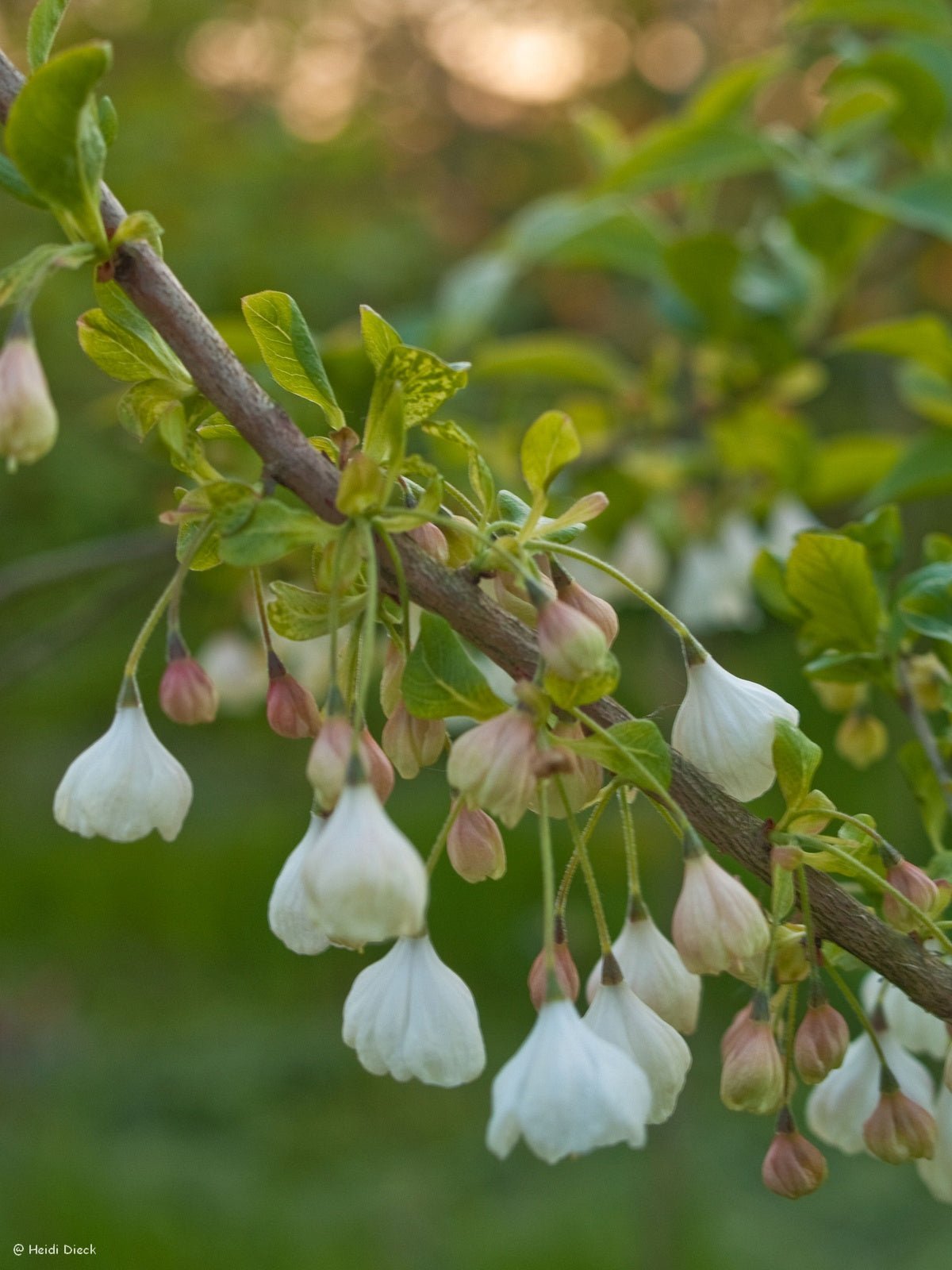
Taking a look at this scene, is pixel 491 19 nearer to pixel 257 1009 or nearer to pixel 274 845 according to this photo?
pixel 274 845

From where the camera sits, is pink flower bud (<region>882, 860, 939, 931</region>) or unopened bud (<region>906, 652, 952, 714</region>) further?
unopened bud (<region>906, 652, 952, 714</region>)

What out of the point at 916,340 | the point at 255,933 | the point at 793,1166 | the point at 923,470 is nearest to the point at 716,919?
the point at 793,1166

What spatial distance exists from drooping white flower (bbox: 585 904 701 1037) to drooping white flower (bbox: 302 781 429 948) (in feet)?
0.50

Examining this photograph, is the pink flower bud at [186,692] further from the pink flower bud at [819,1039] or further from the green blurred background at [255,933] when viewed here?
the green blurred background at [255,933]

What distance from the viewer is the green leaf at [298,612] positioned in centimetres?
53

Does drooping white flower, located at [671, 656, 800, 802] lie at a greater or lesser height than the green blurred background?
greater

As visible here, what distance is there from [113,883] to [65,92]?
470 centimetres

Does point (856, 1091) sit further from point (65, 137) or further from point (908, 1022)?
point (65, 137)

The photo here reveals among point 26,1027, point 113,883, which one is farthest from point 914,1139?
point 113,883

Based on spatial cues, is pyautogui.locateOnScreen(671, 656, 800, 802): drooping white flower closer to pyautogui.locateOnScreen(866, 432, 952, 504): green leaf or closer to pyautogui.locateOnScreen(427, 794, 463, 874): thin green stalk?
pyautogui.locateOnScreen(427, 794, 463, 874): thin green stalk

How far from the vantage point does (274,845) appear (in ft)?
15.9

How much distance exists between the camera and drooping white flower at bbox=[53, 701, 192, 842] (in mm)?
567

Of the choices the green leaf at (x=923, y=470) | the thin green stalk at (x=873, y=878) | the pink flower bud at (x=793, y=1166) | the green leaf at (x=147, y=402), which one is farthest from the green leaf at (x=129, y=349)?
the green leaf at (x=923, y=470)

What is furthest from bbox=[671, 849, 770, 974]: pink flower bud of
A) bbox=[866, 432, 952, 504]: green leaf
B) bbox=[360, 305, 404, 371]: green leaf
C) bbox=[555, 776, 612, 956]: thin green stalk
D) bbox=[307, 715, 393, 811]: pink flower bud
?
bbox=[866, 432, 952, 504]: green leaf
